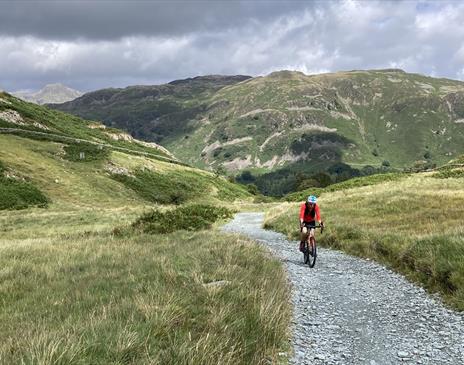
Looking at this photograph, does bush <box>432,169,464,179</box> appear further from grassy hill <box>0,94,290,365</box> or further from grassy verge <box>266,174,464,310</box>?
grassy hill <box>0,94,290,365</box>

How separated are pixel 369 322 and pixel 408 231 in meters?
11.6

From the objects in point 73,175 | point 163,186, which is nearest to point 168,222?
point 73,175

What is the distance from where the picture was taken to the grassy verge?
41.9 feet

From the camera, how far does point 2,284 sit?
37.5 feet

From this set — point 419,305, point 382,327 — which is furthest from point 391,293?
point 382,327

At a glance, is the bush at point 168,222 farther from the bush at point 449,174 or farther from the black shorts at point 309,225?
the bush at point 449,174

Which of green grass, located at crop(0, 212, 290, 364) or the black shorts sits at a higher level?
the black shorts

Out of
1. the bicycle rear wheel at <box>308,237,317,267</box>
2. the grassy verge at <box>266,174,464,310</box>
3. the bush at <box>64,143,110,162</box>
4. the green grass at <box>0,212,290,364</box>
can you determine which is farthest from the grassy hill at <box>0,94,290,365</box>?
the bush at <box>64,143,110,162</box>

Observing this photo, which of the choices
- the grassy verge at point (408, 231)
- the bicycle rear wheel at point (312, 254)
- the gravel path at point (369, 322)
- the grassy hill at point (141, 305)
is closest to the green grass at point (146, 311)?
the grassy hill at point (141, 305)

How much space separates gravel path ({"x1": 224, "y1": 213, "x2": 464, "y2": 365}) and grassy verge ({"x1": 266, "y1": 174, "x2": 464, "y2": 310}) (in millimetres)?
752

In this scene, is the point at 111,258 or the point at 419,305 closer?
the point at 419,305

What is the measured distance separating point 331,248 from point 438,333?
42.6ft

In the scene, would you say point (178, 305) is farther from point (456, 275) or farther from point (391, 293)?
point (456, 275)

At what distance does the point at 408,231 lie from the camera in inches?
799
